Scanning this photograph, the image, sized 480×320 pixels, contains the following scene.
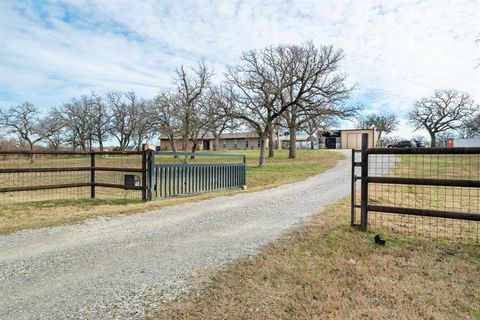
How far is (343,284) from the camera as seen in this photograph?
3.52m

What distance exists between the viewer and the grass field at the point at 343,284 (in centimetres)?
295

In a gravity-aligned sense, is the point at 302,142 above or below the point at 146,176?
above

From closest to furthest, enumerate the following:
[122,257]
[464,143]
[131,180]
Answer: [122,257], [131,180], [464,143]

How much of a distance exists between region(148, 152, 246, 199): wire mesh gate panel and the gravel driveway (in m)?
1.83

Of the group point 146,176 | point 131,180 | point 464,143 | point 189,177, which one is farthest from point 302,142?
point 146,176

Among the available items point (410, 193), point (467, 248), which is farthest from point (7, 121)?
point (467, 248)

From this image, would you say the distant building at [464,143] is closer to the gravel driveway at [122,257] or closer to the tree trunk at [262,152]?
the tree trunk at [262,152]

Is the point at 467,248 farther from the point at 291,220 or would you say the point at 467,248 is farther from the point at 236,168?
the point at 236,168

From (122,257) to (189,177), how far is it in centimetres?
619

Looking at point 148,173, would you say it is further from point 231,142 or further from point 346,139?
point 231,142

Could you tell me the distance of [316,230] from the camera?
5621mm

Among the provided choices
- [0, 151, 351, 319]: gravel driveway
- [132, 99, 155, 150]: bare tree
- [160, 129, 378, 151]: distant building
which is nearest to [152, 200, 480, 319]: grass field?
[0, 151, 351, 319]: gravel driveway

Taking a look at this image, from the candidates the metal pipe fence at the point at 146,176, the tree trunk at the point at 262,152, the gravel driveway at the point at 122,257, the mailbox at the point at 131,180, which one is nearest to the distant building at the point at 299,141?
the tree trunk at the point at 262,152

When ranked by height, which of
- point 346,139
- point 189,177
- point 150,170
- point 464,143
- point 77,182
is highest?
point 346,139
